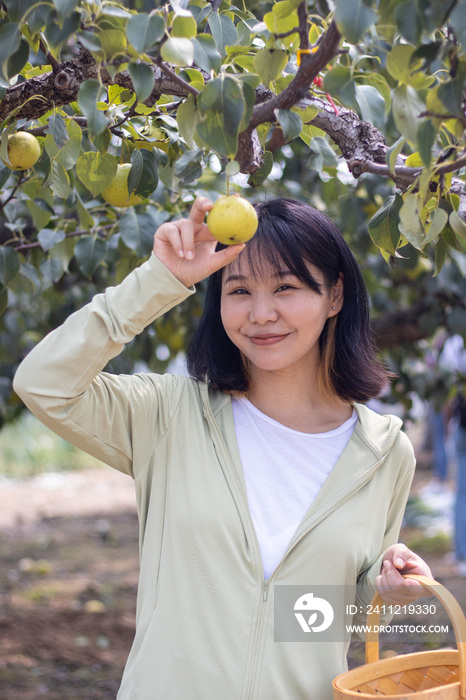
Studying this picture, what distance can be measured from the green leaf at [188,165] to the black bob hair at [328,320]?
0.26 metres

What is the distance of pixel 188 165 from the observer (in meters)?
1.26

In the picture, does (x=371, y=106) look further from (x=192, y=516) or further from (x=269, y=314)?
(x=192, y=516)

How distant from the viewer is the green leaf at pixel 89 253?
2.10 meters

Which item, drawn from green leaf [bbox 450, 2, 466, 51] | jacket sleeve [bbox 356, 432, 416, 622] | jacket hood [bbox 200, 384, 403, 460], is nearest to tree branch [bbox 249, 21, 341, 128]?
green leaf [bbox 450, 2, 466, 51]

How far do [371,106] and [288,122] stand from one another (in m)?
0.18

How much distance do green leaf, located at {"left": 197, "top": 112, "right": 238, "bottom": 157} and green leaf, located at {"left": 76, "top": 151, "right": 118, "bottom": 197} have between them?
356 millimetres

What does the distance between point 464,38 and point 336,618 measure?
3.39ft

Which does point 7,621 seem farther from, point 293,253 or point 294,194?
point 293,253

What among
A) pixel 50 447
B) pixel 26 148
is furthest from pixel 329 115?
pixel 50 447

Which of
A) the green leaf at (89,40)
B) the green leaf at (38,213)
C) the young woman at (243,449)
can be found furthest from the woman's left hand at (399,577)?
the green leaf at (38,213)

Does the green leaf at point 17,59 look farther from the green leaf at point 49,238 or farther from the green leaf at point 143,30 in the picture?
the green leaf at point 49,238

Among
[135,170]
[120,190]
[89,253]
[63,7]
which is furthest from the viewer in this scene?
[89,253]

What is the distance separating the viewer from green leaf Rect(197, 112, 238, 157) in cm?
108

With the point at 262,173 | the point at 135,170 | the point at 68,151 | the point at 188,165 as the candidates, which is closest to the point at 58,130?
the point at 68,151
